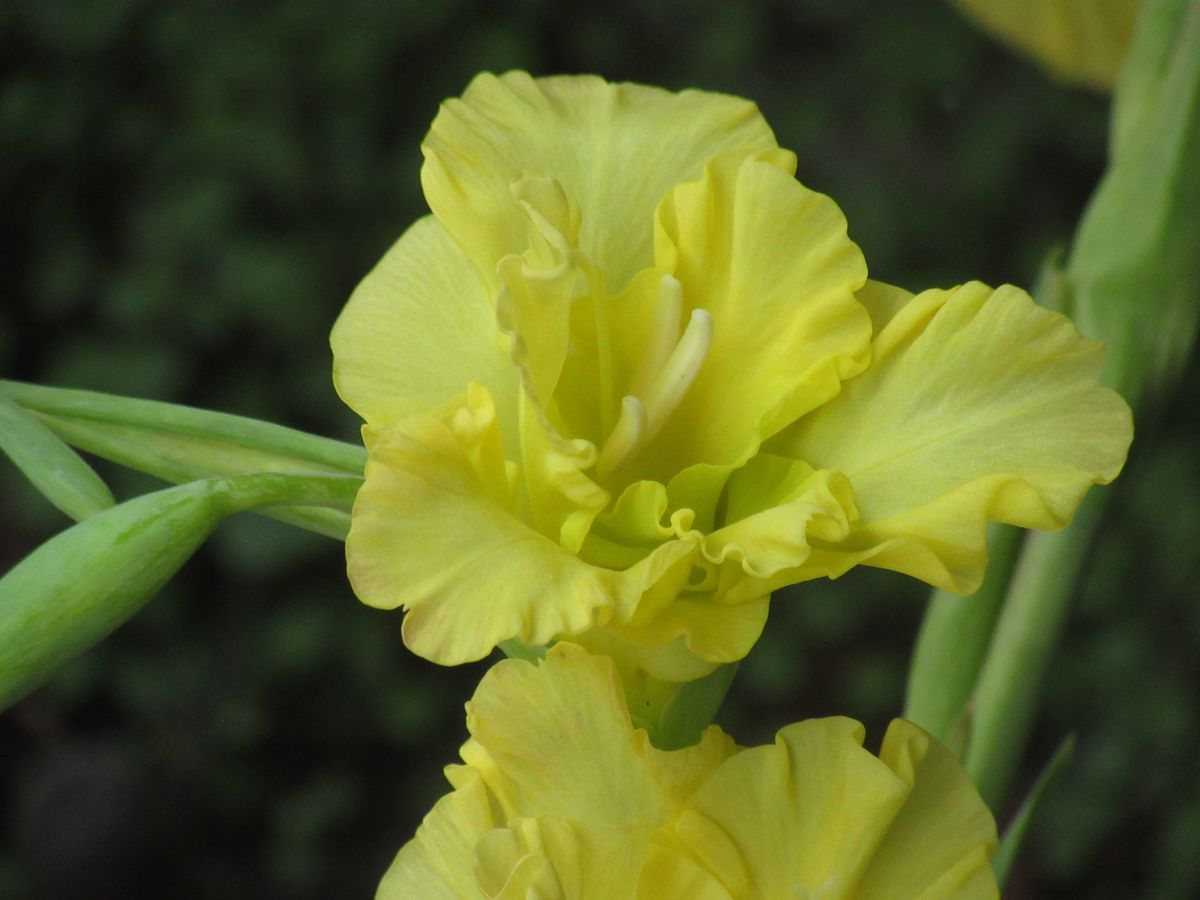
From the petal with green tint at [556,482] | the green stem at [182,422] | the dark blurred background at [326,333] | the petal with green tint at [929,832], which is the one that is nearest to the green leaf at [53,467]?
the green stem at [182,422]

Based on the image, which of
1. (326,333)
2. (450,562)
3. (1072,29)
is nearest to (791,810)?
(450,562)

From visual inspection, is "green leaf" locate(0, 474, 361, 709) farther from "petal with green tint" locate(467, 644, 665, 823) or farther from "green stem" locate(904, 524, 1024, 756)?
"green stem" locate(904, 524, 1024, 756)

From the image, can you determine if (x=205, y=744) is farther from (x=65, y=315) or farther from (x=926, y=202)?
(x=926, y=202)

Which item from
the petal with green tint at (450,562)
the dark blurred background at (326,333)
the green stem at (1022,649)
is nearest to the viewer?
the petal with green tint at (450,562)

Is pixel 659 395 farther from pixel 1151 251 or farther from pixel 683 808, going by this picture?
pixel 1151 251

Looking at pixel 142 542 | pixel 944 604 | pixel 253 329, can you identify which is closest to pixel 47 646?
pixel 142 542

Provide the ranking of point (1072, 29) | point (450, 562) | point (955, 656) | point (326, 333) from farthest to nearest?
point (326, 333) < point (1072, 29) < point (955, 656) < point (450, 562)

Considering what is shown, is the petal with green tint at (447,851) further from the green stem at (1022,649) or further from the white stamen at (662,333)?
the green stem at (1022,649)
